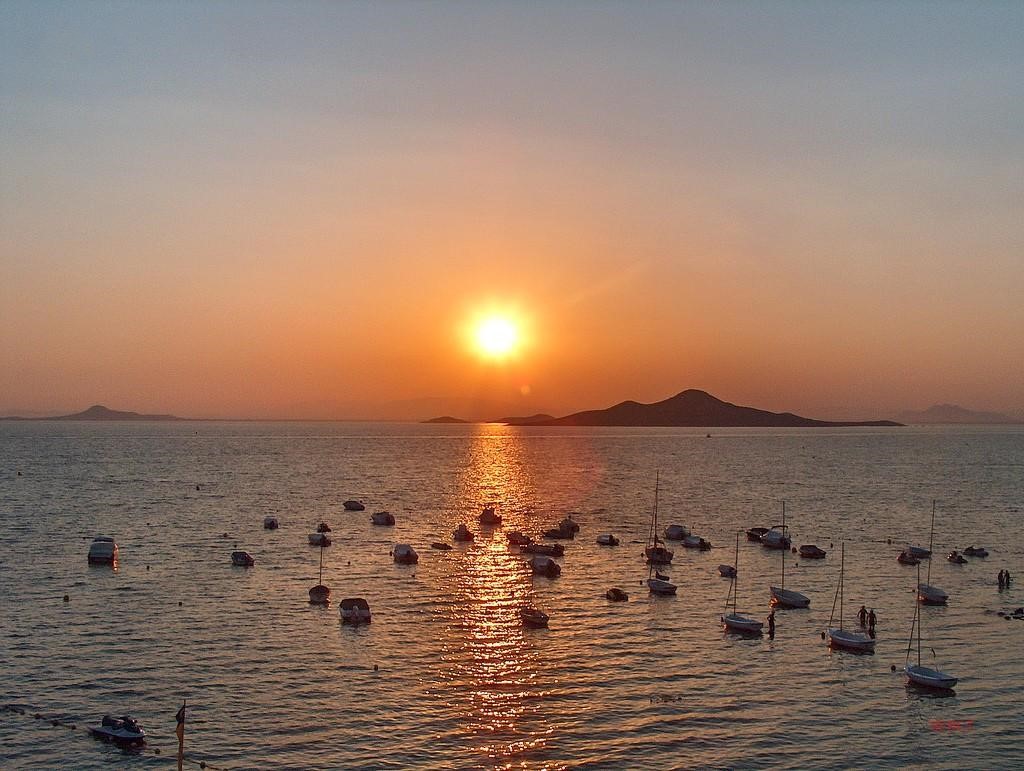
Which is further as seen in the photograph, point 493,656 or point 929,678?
point 493,656

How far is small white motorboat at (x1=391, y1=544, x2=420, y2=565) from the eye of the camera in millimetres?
101438

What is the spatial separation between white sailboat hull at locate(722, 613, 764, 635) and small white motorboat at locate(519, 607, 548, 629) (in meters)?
15.3

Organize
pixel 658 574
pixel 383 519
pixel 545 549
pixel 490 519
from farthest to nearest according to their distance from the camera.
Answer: pixel 490 519 → pixel 383 519 → pixel 545 549 → pixel 658 574

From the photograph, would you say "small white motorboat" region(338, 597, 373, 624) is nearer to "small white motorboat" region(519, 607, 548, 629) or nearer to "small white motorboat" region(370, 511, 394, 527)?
"small white motorboat" region(519, 607, 548, 629)

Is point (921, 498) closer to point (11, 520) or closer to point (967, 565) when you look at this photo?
point (967, 565)

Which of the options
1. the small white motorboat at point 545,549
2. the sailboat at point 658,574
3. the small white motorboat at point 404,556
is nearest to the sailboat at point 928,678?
the sailboat at point 658,574

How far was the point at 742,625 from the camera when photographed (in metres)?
72.3

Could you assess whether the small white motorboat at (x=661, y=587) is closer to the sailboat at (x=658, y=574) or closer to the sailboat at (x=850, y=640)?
the sailboat at (x=658, y=574)

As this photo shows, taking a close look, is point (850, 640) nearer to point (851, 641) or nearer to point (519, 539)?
point (851, 641)

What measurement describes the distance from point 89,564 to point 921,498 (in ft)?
504

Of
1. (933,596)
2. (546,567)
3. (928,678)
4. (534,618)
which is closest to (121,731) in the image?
(534,618)

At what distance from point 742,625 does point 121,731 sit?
4705 cm

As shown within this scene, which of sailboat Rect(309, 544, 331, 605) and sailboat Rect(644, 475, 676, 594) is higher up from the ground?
sailboat Rect(644, 475, 676, 594)

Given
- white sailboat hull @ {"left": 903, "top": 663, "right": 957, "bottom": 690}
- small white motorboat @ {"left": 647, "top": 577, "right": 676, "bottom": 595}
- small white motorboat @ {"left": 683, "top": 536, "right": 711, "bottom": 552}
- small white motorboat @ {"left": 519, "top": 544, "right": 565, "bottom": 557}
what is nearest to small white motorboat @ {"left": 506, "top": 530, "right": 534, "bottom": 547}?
small white motorboat @ {"left": 519, "top": 544, "right": 565, "bottom": 557}
